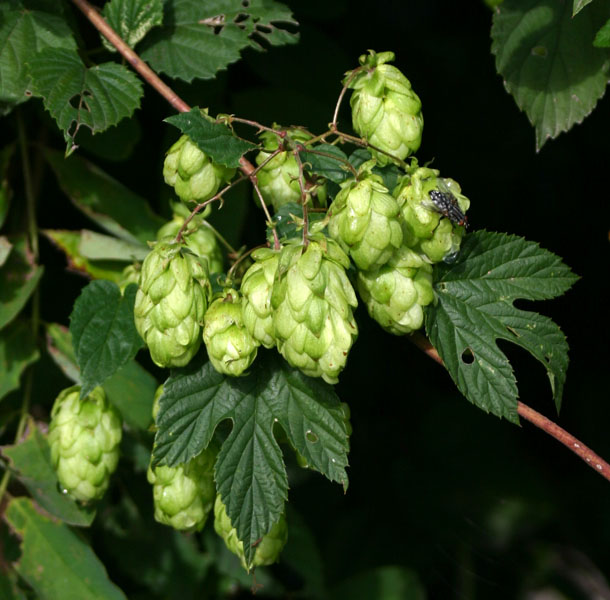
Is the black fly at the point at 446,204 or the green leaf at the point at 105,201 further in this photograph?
the green leaf at the point at 105,201

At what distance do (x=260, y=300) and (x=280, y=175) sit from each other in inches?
13.2

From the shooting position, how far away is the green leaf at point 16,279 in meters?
1.88

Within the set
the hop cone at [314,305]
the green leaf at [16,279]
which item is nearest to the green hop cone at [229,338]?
the hop cone at [314,305]

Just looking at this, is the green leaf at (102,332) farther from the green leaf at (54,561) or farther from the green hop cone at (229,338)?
the green leaf at (54,561)

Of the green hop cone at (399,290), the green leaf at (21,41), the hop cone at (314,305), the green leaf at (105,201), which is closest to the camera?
the hop cone at (314,305)

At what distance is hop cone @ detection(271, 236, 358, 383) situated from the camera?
3.89ft

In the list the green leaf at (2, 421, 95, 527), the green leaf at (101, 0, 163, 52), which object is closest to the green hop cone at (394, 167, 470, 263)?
the green leaf at (101, 0, 163, 52)

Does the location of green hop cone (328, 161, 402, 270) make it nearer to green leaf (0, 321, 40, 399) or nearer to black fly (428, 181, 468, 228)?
black fly (428, 181, 468, 228)

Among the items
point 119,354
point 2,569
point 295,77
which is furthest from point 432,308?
point 2,569

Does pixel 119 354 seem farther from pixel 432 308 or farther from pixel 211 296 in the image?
pixel 432 308

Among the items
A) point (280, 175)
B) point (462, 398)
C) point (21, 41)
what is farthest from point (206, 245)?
→ point (462, 398)

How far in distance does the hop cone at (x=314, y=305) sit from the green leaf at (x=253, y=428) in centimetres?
20

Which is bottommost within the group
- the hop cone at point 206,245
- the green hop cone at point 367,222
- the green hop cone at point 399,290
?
the hop cone at point 206,245

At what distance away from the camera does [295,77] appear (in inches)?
84.8
